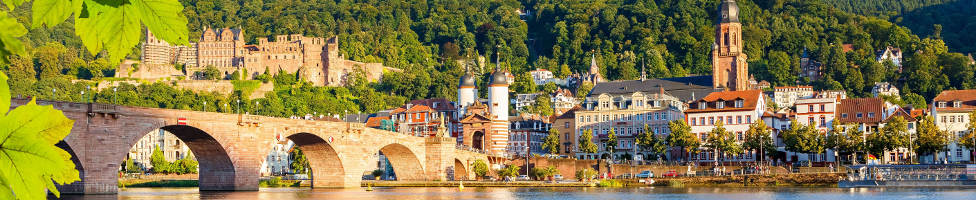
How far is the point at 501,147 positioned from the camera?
91.6m

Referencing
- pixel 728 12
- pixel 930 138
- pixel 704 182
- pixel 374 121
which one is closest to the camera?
pixel 930 138

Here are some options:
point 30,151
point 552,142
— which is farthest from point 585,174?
point 30,151

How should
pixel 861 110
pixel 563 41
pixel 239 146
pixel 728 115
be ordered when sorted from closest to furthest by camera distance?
pixel 239 146 < pixel 861 110 < pixel 728 115 < pixel 563 41

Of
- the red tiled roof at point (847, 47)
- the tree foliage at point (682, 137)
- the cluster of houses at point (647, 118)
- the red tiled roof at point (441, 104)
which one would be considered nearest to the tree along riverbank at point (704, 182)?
the tree foliage at point (682, 137)

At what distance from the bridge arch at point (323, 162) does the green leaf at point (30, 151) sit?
64.5 meters

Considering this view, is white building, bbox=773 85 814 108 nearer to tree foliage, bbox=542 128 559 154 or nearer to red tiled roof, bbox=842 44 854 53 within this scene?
red tiled roof, bbox=842 44 854 53

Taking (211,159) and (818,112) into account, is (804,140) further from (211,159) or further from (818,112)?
(211,159)

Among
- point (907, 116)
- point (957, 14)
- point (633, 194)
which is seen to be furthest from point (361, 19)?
point (633, 194)

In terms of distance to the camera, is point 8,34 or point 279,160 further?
point 279,160

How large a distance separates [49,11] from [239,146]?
5736 cm

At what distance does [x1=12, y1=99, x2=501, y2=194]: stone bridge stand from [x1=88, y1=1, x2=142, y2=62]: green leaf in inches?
1296

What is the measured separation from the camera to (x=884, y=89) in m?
135

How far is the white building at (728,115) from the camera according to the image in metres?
87.6

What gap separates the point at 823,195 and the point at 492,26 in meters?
125
